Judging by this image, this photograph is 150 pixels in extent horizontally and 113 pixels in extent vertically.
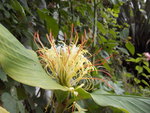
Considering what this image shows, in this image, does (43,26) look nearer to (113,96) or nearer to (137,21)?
(113,96)

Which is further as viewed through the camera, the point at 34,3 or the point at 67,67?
the point at 34,3

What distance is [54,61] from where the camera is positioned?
1.36ft

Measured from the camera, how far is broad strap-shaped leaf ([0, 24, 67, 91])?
0.83 feet

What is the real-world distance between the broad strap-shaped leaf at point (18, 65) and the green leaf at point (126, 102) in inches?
3.5

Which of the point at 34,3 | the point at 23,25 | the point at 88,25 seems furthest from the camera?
the point at 88,25

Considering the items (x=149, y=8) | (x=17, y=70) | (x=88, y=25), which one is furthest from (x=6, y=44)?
(x=149, y=8)

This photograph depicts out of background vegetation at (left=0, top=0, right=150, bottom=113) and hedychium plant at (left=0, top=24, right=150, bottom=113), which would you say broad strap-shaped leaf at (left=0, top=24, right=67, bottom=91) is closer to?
hedychium plant at (left=0, top=24, right=150, bottom=113)

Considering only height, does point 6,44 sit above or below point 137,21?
below

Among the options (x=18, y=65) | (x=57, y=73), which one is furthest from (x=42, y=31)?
(x=18, y=65)

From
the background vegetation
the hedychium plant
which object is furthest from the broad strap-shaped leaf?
the background vegetation

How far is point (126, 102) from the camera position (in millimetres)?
369

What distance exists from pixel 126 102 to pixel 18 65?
21 cm

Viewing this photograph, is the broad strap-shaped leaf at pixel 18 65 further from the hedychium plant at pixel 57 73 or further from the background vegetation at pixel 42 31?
the background vegetation at pixel 42 31

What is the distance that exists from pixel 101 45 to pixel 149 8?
241 centimetres
